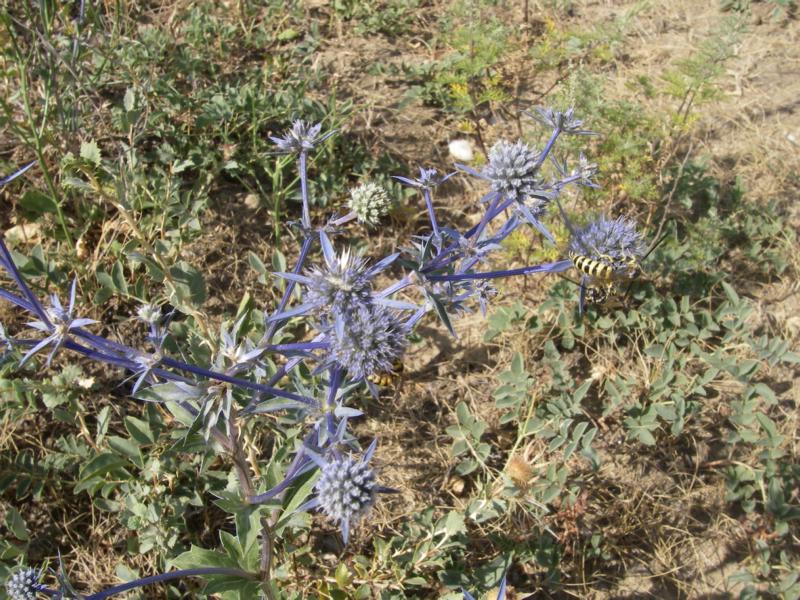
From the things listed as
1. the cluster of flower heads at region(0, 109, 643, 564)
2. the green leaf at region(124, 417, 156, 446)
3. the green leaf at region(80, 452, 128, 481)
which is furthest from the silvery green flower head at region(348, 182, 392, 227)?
the green leaf at region(80, 452, 128, 481)

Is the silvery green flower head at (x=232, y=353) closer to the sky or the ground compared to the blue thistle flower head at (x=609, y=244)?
closer to the ground

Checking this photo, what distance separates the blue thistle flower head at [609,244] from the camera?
2738 mm

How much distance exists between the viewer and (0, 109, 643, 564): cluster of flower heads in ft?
7.02

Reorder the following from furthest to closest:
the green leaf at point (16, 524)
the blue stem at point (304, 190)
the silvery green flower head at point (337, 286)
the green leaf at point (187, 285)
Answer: the green leaf at point (187, 285), the green leaf at point (16, 524), the blue stem at point (304, 190), the silvery green flower head at point (337, 286)

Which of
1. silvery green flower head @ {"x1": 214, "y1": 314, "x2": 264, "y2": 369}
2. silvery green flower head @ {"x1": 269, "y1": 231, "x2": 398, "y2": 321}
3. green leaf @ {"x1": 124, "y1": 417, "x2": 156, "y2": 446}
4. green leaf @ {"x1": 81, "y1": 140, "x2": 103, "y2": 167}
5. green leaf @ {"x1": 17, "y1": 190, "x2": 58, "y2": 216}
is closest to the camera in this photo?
silvery green flower head @ {"x1": 269, "y1": 231, "x2": 398, "y2": 321}

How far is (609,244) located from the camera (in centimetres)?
276

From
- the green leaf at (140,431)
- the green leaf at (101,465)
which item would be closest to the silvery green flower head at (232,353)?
the green leaf at (140,431)

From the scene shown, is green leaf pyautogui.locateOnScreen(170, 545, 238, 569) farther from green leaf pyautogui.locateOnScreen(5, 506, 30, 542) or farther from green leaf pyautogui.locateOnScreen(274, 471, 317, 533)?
green leaf pyautogui.locateOnScreen(5, 506, 30, 542)

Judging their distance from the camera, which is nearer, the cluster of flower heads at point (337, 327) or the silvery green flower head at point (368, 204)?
the cluster of flower heads at point (337, 327)

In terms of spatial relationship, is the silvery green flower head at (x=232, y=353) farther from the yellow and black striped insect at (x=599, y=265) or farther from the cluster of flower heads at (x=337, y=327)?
the yellow and black striped insect at (x=599, y=265)

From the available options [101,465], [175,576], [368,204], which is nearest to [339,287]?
[368,204]

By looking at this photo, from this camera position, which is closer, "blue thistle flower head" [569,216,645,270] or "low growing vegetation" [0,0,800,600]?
"low growing vegetation" [0,0,800,600]

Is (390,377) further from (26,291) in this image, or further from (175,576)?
(26,291)

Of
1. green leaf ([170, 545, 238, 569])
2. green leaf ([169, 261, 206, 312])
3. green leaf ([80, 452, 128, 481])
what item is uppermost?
green leaf ([169, 261, 206, 312])
